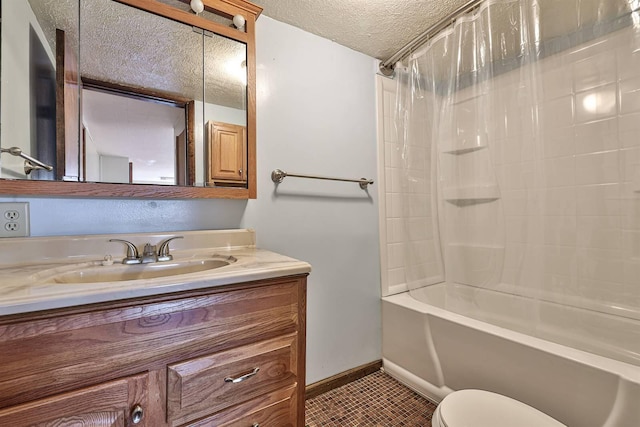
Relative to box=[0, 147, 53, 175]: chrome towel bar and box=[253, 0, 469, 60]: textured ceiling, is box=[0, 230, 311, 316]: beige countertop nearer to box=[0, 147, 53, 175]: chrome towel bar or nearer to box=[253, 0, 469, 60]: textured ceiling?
box=[0, 147, 53, 175]: chrome towel bar

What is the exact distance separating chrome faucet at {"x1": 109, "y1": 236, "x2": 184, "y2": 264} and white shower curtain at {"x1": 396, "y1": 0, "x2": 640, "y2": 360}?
4.62ft

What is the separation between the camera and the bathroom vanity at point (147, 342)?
23.0 inches

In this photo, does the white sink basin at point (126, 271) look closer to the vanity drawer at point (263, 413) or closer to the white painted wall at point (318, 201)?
the white painted wall at point (318, 201)

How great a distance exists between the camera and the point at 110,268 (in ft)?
3.12

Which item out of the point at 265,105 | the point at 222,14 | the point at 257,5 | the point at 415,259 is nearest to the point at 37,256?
the point at 265,105

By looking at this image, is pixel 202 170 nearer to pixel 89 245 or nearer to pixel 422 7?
pixel 89 245

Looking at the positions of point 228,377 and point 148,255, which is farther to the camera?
point 148,255

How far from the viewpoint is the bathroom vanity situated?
1.91ft

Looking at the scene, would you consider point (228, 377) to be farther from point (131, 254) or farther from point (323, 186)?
point (323, 186)

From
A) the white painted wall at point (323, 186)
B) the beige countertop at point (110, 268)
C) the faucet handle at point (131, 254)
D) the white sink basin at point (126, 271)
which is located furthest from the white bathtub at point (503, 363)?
the faucet handle at point (131, 254)

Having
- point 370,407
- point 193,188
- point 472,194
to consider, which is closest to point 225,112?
point 193,188

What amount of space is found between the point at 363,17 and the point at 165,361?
1695 mm

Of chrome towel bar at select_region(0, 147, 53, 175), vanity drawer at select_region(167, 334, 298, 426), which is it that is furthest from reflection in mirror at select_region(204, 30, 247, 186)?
vanity drawer at select_region(167, 334, 298, 426)

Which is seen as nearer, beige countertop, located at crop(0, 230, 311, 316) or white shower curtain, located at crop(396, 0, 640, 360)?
beige countertop, located at crop(0, 230, 311, 316)
